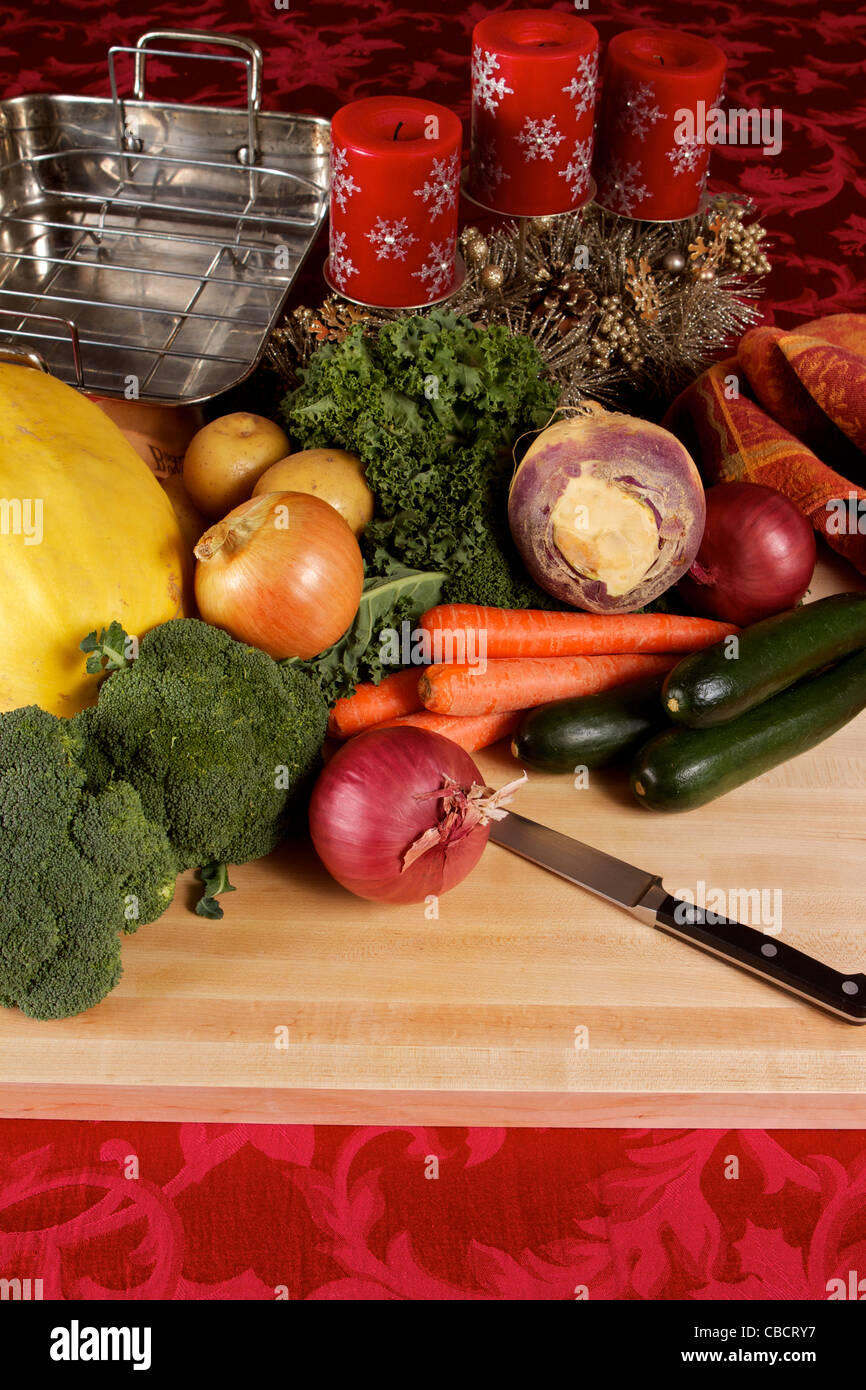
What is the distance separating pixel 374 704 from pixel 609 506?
0.91 feet

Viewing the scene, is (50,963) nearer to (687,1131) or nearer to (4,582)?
(4,582)

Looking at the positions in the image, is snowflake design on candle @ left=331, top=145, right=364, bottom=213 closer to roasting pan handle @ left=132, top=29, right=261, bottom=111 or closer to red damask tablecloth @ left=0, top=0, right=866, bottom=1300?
roasting pan handle @ left=132, top=29, right=261, bottom=111

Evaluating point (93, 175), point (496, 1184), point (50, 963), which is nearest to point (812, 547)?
point (496, 1184)

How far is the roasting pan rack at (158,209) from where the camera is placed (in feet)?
4.44

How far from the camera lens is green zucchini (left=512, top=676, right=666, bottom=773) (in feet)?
3.19

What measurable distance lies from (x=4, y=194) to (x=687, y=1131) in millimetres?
1430

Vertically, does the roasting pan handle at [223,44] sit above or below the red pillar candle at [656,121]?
above

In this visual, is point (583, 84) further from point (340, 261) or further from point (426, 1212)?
point (426, 1212)

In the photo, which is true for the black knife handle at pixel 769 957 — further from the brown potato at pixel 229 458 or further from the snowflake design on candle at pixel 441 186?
the snowflake design on candle at pixel 441 186

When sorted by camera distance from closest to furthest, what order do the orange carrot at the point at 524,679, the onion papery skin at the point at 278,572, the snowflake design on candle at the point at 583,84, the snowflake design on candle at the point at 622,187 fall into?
1. the onion papery skin at the point at 278,572
2. the orange carrot at the point at 524,679
3. the snowflake design on candle at the point at 583,84
4. the snowflake design on candle at the point at 622,187

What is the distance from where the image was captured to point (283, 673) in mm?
924

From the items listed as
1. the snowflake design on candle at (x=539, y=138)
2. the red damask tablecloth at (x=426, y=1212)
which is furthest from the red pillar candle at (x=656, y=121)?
the red damask tablecloth at (x=426, y=1212)

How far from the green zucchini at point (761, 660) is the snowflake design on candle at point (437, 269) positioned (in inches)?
18.8

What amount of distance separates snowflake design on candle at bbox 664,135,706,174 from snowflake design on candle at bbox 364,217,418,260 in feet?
1.08
